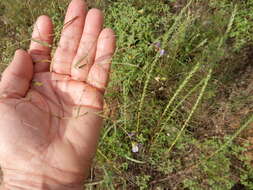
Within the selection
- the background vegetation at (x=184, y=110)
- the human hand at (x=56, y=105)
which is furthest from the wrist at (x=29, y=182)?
the background vegetation at (x=184, y=110)

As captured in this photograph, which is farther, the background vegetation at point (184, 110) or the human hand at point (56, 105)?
the background vegetation at point (184, 110)

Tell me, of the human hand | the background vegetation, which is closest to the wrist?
the human hand

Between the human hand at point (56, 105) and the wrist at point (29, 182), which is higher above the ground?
the human hand at point (56, 105)

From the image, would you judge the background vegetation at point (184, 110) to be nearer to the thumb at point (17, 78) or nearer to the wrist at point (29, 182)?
the wrist at point (29, 182)

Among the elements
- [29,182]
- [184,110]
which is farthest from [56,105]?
[184,110]

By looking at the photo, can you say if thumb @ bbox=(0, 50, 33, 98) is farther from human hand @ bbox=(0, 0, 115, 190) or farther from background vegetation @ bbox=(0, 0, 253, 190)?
background vegetation @ bbox=(0, 0, 253, 190)

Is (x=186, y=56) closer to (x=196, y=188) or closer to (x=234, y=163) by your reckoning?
(x=234, y=163)

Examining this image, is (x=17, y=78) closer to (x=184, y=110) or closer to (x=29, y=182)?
(x=29, y=182)
